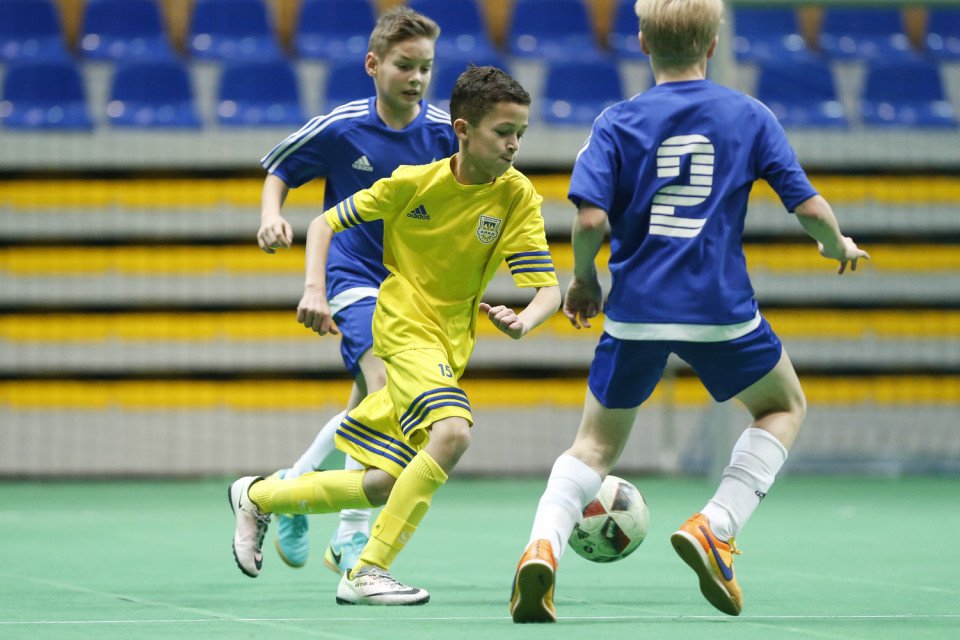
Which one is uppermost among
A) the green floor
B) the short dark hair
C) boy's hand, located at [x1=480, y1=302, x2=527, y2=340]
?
the short dark hair

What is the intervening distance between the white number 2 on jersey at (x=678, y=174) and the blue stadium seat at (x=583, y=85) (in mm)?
7616

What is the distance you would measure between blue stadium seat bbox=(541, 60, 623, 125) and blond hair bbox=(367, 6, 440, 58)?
22.1ft

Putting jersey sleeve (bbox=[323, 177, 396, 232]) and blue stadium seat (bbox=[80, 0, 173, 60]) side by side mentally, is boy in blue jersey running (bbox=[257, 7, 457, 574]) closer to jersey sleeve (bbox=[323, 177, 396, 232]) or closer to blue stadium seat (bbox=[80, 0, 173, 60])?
jersey sleeve (bbox=[323, 177, 396, 232])

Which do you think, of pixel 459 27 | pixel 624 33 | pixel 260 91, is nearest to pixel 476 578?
pixel 260 91

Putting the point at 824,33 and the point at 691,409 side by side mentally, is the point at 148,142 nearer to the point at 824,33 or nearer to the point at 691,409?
the point at 691,409

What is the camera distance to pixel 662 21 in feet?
11.1

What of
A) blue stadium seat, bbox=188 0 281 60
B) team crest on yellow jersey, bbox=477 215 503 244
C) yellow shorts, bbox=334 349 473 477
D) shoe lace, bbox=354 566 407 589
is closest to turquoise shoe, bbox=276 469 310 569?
yellow shorts, bbox=334 349 473 477

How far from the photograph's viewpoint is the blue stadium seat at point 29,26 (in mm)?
11164

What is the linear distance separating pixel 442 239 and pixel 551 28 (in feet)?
27.0

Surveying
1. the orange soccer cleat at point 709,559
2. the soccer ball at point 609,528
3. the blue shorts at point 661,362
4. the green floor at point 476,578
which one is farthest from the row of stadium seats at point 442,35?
the orange soccer cleat at point 709,559

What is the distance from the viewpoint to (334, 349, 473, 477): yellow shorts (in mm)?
3607

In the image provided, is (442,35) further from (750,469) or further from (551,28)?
(750,469)

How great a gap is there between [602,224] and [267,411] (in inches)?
291

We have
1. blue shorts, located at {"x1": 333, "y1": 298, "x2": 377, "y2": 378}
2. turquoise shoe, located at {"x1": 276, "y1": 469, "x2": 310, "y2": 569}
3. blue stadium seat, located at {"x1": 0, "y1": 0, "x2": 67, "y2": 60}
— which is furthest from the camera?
blue stadium seat, located at {"x1": 0, "y1": 0, "x2": 67, "y2": 60}
